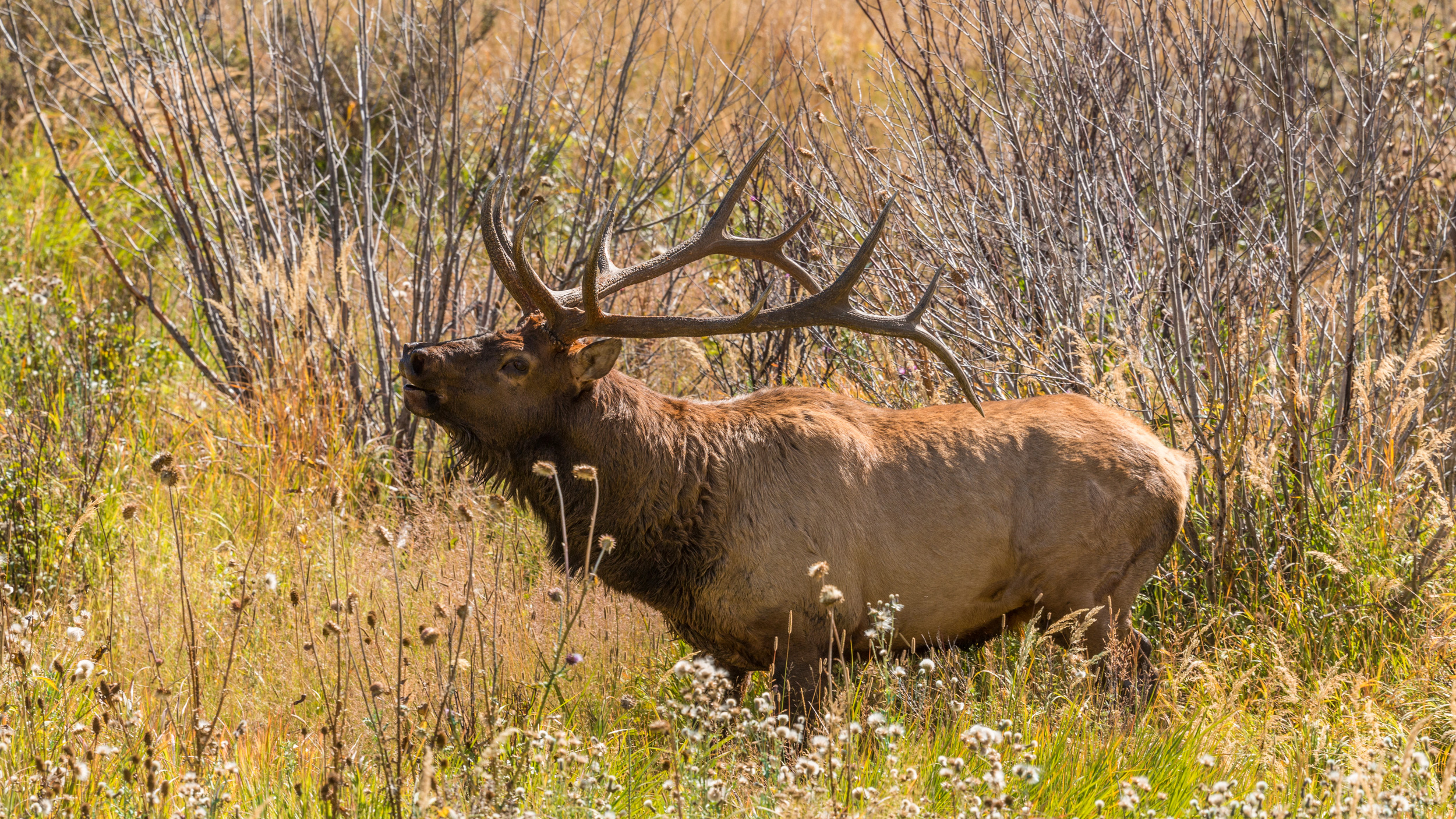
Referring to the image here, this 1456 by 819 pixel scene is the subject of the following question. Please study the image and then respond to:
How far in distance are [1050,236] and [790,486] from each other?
76.6 inches

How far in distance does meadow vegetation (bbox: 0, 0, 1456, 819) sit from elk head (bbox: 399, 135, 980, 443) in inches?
16.1

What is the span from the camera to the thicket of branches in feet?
17.3

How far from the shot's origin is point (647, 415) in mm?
4500

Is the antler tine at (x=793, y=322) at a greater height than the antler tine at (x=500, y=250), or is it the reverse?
the antler tine at (x=500, y=250)

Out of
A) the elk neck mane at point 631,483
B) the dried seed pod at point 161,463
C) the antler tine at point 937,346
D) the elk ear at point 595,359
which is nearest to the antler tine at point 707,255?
the elk ear at point 595,359

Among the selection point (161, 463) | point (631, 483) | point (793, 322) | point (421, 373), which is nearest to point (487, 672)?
point (631, 483)

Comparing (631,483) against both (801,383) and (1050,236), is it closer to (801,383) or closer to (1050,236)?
(1050,236)

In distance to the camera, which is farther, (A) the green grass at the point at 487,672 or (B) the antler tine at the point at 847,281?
(B) the antler tine at the point at 847,281

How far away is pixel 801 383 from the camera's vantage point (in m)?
6.98

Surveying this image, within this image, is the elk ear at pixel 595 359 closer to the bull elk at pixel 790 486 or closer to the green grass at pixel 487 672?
the bull elk at pixel 790 486

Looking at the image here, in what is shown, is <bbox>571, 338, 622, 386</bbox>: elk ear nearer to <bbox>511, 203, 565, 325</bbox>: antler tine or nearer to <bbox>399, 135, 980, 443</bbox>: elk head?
<bbox>399, 135, 980, 443</bbox>: elk head

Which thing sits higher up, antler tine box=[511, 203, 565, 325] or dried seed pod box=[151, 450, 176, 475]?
antler tine box=[511, 203, 565, 325]

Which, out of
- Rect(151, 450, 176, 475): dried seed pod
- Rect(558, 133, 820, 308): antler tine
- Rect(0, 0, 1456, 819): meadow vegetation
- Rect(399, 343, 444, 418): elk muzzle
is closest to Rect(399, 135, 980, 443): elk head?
Rect(399, 343, 444, 418): elk muzzle

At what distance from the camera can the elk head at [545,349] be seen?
430 cm
